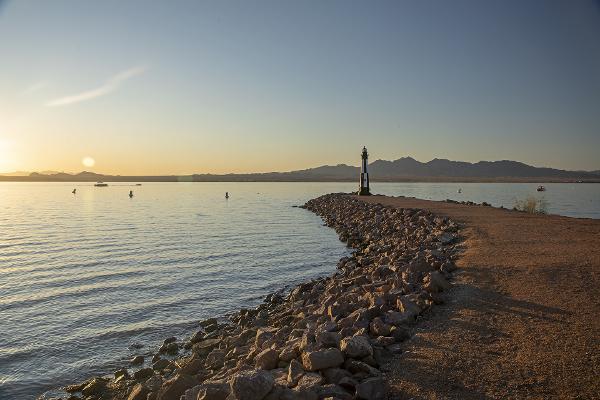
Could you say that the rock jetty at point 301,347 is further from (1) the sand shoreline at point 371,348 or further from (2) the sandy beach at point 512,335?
(2) the sandy beach at point 512,335

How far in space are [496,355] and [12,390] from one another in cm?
768

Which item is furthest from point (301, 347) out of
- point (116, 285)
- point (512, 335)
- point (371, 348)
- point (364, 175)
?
point (364, 175)

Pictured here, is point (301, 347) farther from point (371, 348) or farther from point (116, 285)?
point (116, 285)

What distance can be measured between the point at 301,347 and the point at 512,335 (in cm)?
298

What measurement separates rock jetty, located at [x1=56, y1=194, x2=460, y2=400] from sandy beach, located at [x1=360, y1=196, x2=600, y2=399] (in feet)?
1.20

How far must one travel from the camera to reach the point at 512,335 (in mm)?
5934

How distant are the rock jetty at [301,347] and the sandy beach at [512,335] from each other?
1.20ft

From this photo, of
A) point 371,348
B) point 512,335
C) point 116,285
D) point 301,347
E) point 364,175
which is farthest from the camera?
point 364,175

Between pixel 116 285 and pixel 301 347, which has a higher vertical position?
pixel 301 347

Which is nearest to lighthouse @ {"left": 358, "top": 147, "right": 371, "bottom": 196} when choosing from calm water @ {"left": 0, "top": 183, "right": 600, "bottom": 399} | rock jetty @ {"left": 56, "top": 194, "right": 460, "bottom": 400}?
calm water @ {"left": 0, "top": 183, "right": 600, "bottom": 399}

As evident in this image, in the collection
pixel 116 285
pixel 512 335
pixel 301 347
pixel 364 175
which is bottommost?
pixel 116 285

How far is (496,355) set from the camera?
534 cm

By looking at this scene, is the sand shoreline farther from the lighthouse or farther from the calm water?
the lighthouse

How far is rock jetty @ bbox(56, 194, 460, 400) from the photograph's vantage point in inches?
188
